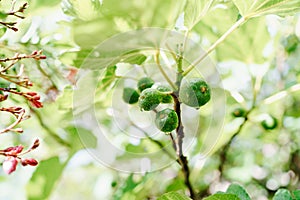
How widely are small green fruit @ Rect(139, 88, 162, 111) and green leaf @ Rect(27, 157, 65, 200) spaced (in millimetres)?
503

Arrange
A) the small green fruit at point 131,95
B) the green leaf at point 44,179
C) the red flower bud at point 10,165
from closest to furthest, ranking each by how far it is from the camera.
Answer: the red flower bud at point 10,165 → the small green fruit at point 131,95 → the green leaf at point 44,179

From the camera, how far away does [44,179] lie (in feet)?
4.46

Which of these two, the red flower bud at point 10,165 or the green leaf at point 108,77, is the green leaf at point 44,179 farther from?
the red flower bud at point 10,165

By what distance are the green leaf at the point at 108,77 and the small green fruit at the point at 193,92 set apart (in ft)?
0.84

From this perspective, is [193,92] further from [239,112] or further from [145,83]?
[239,112]

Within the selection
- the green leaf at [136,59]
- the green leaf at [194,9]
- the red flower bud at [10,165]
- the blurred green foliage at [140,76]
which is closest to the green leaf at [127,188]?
the blurred green foliage at [140,76]

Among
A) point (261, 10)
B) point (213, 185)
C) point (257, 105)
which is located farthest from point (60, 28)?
point (213, 185)

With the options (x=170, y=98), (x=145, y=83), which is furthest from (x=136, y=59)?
(x=170, y=98)

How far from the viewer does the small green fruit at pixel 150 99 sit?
969mm

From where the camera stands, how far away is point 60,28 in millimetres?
1284

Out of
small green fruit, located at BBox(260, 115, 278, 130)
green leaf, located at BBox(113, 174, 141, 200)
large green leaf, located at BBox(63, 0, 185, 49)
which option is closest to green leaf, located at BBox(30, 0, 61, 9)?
large green leaf, located at BBox(63, 0, 185, 49)

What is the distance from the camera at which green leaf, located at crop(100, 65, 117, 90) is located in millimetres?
1202

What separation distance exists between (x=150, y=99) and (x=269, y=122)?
2.40 feet

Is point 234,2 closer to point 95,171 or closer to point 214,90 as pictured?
point 214,90
